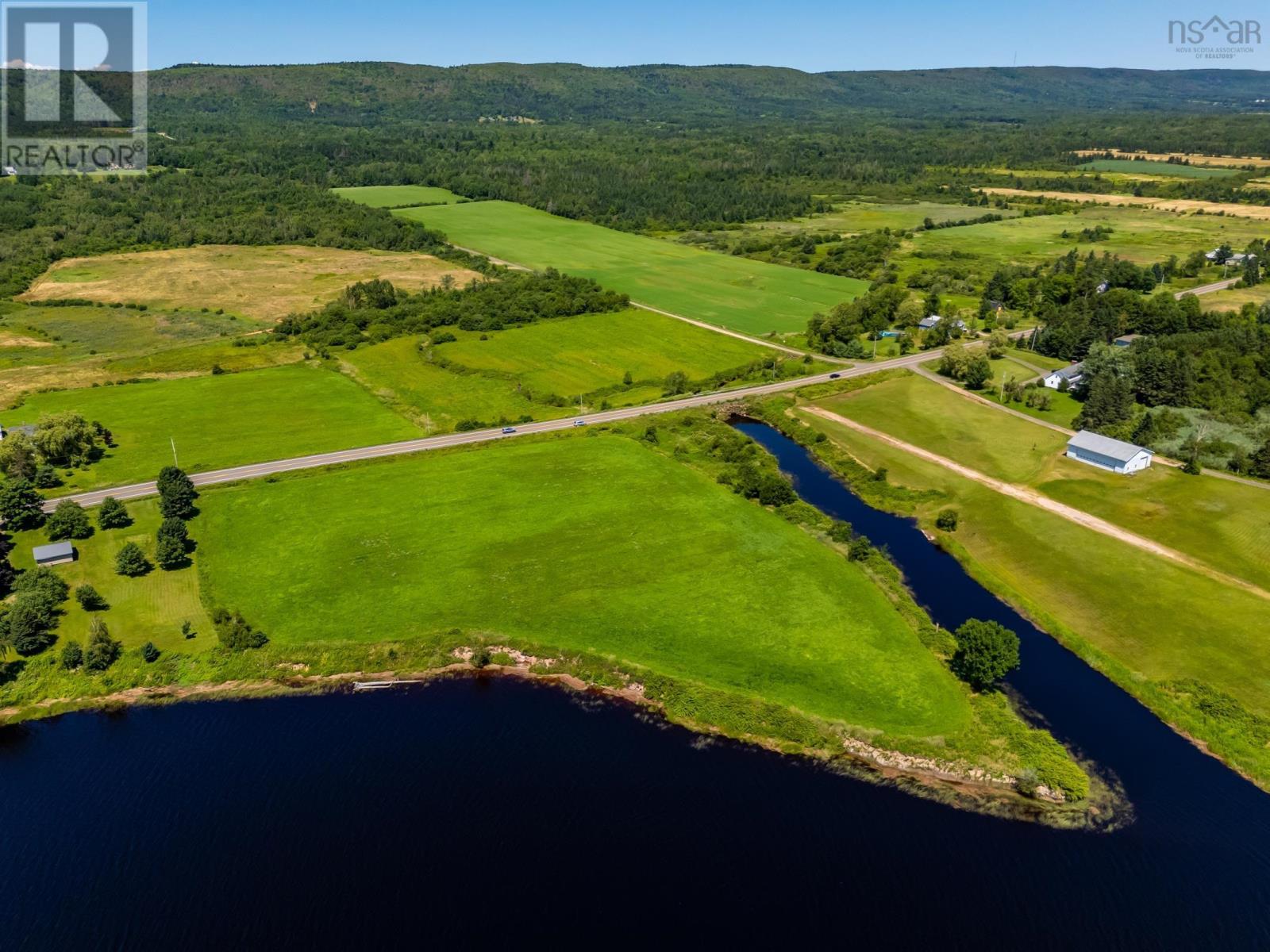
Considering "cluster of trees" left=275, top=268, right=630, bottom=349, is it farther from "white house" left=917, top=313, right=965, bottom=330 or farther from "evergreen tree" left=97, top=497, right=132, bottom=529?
"evergreen tree" left=97, top=497, right=132, bottom=529

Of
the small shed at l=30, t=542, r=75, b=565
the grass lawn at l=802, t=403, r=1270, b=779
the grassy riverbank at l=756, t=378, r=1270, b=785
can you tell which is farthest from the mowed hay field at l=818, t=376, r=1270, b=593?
the small shed at l=30, t=542, r=75, b=565

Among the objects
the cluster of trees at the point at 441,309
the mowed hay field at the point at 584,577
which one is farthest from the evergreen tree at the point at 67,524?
the cluster of trees at the point at 441,309

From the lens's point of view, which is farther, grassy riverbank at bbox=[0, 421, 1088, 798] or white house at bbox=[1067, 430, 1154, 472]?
white house at bbox=[1067, 430, 1154, 472]

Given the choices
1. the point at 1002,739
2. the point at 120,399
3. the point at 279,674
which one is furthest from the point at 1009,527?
the point at 120,399

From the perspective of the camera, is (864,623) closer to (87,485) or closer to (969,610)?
(969,610)

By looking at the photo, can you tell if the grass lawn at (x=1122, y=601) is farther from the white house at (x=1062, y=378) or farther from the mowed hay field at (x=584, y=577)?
the white house at (x=1062, y=378)
